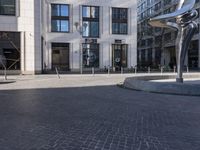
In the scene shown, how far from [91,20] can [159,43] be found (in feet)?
95.8

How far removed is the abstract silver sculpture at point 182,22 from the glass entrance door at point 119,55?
31.9 meters

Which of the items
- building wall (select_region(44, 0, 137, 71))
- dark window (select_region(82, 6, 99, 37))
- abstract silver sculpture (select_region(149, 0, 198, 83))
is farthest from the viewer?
dark window (select_region(82, 6, 99, 37))

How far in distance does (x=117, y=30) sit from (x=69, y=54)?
8.53m

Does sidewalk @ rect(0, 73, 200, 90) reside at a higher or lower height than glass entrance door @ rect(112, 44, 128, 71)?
lower

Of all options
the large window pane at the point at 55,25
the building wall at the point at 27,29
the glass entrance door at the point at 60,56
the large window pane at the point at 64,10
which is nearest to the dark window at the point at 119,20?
the large window pane at the point at 64,10

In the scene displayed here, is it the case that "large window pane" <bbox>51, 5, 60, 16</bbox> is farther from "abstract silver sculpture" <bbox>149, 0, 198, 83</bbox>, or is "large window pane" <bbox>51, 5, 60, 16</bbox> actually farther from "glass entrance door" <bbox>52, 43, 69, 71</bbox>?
"abstract silver sculpture" <bbox>149, 0, 198, 83</bbox>

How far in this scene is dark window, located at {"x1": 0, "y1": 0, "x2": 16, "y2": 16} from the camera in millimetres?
31859

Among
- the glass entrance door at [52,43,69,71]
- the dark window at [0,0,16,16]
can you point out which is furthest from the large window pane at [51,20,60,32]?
the dark window at [0,0,16,16]

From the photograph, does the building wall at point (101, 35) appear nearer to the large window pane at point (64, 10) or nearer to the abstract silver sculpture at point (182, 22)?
the large window pane at point (64, 10)

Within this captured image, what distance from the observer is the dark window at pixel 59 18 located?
155ft

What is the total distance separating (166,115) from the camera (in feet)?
29.5

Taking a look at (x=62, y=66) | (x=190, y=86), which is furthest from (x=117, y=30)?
(x=190, y=86)

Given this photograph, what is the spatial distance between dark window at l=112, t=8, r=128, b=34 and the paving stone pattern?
38.2m

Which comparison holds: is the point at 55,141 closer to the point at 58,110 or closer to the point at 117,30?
the point at 58,110
